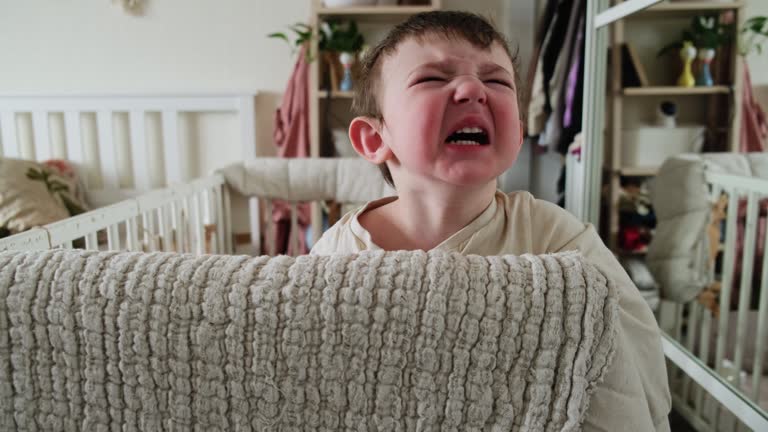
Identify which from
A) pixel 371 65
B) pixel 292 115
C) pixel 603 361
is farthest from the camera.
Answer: pixel 292 115

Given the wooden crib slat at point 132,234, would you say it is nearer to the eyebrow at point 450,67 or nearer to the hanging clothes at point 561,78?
the eyebrow at point 450,67

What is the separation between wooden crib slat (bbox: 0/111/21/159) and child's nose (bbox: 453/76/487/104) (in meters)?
2.69

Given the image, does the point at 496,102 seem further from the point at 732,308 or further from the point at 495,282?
the point at 732,308

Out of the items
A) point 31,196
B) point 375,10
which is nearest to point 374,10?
point 375,10

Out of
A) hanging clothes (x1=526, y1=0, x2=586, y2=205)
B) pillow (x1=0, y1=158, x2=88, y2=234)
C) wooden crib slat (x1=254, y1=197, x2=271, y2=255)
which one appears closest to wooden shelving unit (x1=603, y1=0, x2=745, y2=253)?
hanging clothes (x1=526, y1=0, x2=586, y2=205)

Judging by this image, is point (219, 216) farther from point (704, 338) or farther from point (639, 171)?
point (704, 338)

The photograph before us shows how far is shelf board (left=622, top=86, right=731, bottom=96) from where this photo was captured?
1.05m

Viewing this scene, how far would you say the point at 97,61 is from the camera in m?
2.54

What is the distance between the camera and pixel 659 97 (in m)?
1.28

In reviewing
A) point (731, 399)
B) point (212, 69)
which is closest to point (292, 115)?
point (212, 69)

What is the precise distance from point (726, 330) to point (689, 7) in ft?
2.13

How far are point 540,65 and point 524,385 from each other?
1.83m

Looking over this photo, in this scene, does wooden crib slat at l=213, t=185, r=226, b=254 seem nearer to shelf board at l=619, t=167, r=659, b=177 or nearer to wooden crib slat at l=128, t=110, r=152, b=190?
wooden crib slat at l=128, t=110, r=152, b=190

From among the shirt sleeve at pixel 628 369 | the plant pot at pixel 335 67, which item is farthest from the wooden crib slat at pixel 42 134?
the shirt sleeve at pixel 628 369
